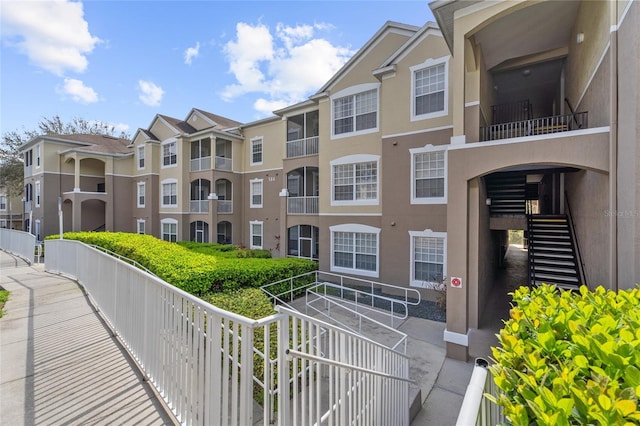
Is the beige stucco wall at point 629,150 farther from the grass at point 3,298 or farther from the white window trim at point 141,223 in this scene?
the white window trim at point 141,223

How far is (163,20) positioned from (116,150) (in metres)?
19.9

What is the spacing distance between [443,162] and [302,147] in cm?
792

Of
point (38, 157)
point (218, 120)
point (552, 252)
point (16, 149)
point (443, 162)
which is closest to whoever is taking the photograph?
point (552, 252)

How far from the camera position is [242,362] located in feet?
7.47

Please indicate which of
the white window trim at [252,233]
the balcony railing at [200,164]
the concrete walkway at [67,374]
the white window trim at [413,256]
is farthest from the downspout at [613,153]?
the balcony railing at [200,164]

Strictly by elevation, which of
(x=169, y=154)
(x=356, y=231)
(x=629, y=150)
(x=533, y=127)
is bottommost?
(x=356, y=231)

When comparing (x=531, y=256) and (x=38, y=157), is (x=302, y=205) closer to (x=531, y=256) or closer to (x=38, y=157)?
(x=531, y=256)

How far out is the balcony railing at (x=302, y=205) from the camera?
15.8 metres

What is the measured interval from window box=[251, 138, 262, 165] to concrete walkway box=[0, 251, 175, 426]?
1427 cm

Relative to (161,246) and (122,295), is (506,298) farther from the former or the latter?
(161,246)

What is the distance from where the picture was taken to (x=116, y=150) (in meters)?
25.4

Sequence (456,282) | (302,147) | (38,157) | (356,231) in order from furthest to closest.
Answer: (38,157)
(302,147)
(356,231)
(456,282)

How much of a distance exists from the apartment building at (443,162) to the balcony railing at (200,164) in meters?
0.12

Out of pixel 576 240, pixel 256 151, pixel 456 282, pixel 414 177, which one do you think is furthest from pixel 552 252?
pixel 256 151
